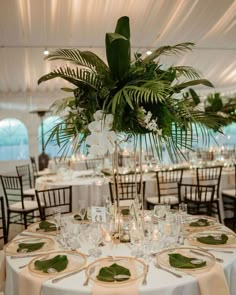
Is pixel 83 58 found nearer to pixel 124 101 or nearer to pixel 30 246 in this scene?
pixel 124 101

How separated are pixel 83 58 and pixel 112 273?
1.33m

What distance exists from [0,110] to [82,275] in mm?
9777

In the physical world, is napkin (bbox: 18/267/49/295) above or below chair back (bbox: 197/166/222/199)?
below

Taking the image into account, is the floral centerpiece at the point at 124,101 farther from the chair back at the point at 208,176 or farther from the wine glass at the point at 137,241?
the chair back at the point at 208,176

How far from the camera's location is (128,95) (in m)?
1.95

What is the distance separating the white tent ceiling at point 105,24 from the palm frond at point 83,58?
1877mm

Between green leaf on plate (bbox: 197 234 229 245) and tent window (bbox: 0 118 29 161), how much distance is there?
31.9 feet

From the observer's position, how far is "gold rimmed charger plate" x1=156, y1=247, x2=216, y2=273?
187 cm

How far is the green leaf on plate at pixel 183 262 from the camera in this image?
1.90 metres

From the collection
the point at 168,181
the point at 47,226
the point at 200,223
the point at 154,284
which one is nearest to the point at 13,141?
the point at 168,181

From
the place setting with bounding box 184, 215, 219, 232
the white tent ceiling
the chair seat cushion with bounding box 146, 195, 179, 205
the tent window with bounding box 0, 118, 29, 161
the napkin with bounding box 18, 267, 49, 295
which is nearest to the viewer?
the napkin with bounding box 18, 267, 49, 295

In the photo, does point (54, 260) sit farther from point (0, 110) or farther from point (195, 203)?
point (0, 110)

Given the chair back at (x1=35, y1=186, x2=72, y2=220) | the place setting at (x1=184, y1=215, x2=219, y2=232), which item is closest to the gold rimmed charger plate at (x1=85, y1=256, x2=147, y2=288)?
the place setting at (x1=184, y1=215, x2=219, y2=232)

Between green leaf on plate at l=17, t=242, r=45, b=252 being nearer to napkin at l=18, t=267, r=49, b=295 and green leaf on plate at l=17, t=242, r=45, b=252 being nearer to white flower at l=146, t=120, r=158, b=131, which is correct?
napkin at l=18, t=267, r=49, b=295
